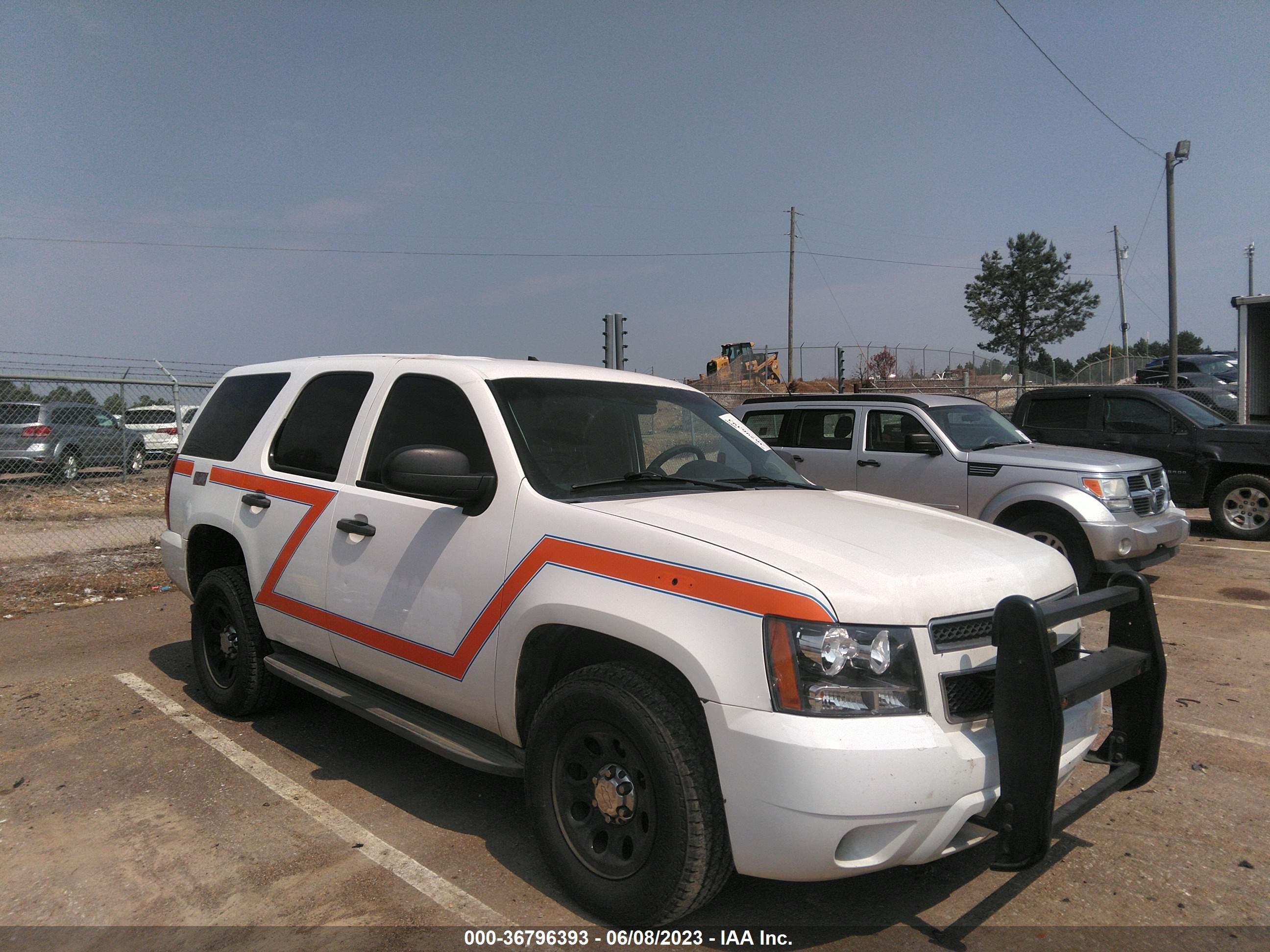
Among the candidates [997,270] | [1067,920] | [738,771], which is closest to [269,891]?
[738,771]

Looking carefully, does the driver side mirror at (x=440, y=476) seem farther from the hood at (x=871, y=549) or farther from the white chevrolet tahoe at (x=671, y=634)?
the hood at (x=871, y=549)

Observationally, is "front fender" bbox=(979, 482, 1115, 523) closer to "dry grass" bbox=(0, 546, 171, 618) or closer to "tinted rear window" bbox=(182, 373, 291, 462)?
"tinted rear window" bbox=(182, 373, 291, 462)

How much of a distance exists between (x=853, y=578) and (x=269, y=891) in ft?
7.79

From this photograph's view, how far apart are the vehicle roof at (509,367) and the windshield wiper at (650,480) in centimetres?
64

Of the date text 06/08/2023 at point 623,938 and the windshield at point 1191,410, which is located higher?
A: the windshield at point 1191,410

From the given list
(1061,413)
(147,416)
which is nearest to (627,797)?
(1061,413)

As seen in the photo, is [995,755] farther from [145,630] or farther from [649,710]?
[145,630]

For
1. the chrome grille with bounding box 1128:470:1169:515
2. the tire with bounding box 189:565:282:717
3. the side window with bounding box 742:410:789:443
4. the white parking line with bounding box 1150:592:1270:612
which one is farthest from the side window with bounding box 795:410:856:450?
the tire with bounding box 189:565:282:717

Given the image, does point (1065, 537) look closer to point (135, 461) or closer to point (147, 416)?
point (135, 461)

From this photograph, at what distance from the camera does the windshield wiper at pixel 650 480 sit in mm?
3543

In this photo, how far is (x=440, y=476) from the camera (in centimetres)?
326

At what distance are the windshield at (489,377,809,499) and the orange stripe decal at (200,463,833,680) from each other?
1.14ft

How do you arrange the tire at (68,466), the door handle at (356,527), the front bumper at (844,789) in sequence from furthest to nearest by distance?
the tire at (68,466) → the door handle at (356,527) → the front bumper at (844,789)

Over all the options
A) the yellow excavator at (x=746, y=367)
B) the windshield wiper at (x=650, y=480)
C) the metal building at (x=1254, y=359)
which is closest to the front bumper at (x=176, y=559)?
the windshield wiper at (x=650, y=480)
